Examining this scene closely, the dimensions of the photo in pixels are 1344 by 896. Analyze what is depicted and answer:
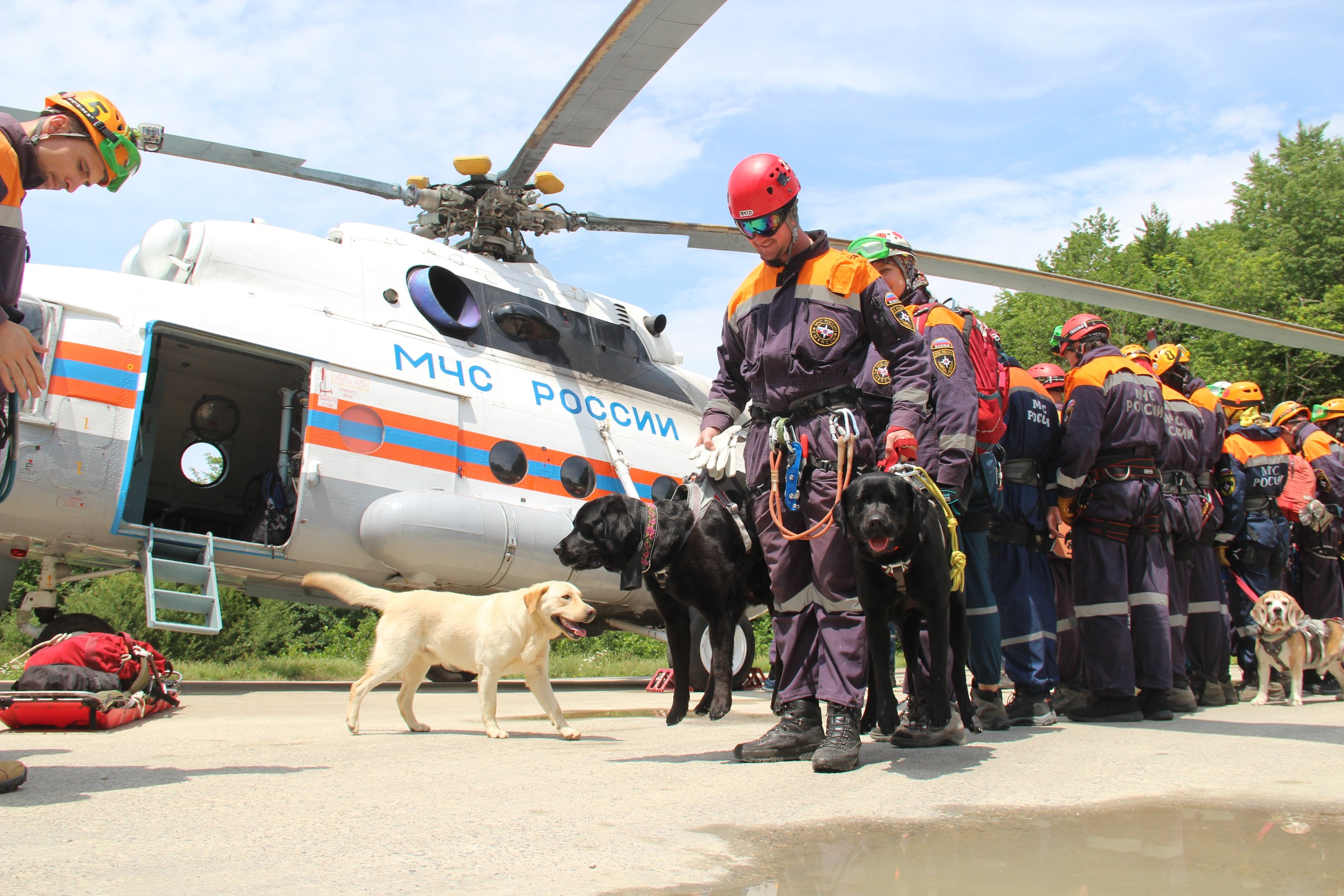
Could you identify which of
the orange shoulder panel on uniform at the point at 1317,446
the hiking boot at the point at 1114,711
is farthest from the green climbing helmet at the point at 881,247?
the orange shoulder panel on uniform at the point at 1317,446

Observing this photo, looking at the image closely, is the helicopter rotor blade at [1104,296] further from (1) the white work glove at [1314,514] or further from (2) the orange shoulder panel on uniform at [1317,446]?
(1) the white work glove at [1314,514]

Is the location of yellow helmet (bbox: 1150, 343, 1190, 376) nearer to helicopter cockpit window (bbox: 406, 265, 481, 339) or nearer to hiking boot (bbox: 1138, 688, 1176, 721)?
hiking boot (bbox: 1138, 688, 1176, 721)

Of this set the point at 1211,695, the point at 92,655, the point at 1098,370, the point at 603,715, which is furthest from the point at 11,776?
the point at 1211,695

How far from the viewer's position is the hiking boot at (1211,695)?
6.69 metres

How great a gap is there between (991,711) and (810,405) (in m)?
2.09

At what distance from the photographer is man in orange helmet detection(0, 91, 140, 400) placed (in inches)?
113

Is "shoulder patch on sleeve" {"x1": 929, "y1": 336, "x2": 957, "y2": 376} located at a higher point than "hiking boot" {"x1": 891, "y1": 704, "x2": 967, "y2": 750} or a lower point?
higher

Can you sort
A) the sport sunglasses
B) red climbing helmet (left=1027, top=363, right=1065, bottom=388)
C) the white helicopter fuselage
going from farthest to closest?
A: red climbing helmet (left=1027, top=363, right=1065, bottom=388) < the white helicopter fuselage < the sport sunglasses

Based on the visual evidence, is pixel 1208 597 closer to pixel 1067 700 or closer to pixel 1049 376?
pixel 1067 700

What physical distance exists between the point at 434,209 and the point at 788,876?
818cm

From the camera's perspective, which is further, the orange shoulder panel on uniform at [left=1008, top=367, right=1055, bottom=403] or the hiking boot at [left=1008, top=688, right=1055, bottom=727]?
the orange shoulder panel on uniform at [left=1008, top=367, right=1055, bottom=403]

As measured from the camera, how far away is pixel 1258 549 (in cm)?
773

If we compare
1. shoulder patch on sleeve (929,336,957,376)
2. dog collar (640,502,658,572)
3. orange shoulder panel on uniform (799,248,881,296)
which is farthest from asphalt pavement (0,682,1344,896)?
orange shoulder panel on uniform (799,248,881,296)

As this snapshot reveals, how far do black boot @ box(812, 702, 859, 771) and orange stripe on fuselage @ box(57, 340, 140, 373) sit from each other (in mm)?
5319
